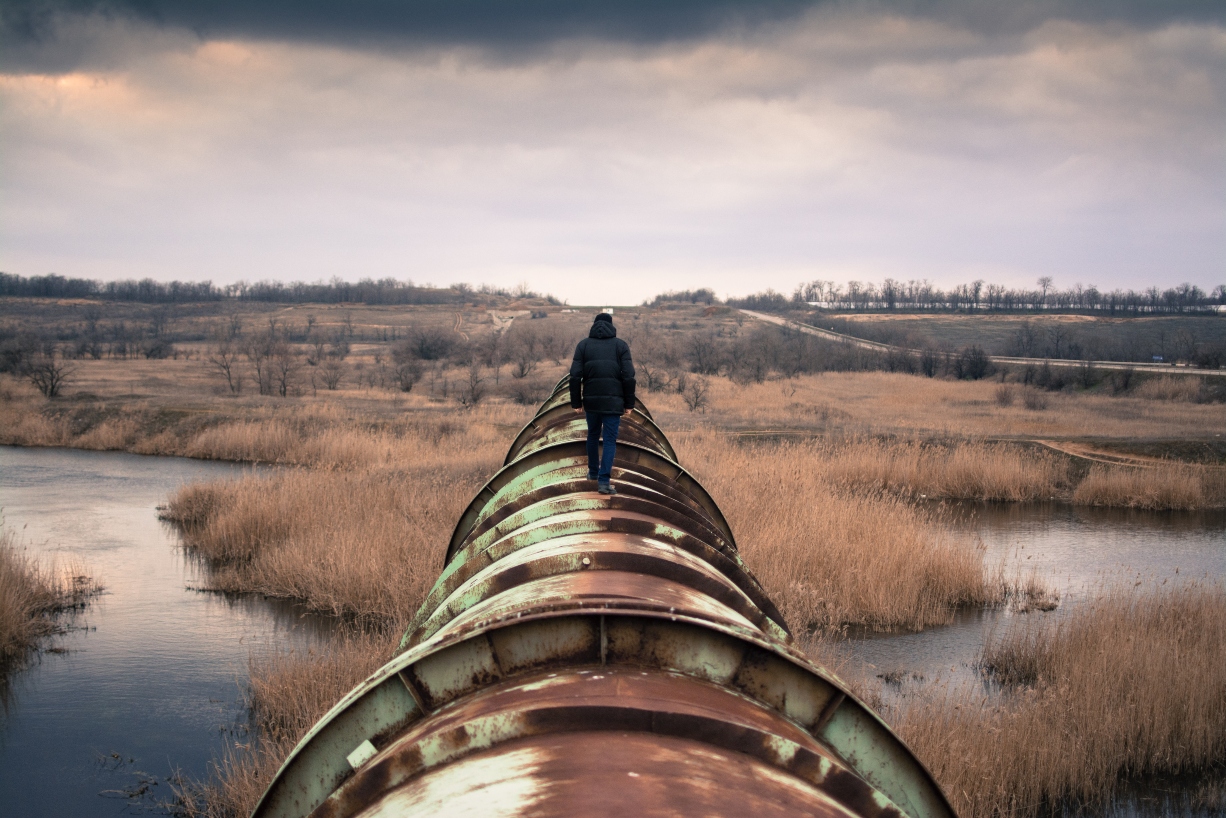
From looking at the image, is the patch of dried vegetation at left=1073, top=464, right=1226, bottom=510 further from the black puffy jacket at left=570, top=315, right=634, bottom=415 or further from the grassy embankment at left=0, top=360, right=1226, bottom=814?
the black puffy jacket at left=570, top=315, right=634, bottom=415

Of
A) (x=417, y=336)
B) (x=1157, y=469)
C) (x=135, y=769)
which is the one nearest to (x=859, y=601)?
(x=135, y=769)

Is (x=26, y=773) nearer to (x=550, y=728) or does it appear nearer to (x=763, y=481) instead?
(x=550, y=728)

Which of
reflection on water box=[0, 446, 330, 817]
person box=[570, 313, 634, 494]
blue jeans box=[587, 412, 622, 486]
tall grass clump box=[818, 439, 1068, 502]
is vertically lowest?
reflection on water box=[0, 446, 330, 817]

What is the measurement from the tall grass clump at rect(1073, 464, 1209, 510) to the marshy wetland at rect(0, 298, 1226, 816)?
2.3 inches

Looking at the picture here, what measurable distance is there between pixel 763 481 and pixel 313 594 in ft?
22.4

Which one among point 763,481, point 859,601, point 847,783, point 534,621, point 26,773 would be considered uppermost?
point 534,621

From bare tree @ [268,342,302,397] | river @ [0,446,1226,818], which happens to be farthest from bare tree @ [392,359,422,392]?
river @ [0,446,1226,818]

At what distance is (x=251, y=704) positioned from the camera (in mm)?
7734

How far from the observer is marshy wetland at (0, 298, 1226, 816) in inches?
261

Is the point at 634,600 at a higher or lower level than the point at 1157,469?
higher

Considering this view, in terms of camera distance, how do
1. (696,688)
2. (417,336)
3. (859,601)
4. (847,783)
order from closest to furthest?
(847,783), (696,688), (859,601), (417,336)

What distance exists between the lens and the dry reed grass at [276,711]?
572 cm

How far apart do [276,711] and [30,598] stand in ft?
16.9

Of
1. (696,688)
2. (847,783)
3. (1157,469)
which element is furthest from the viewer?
(1157,469)
